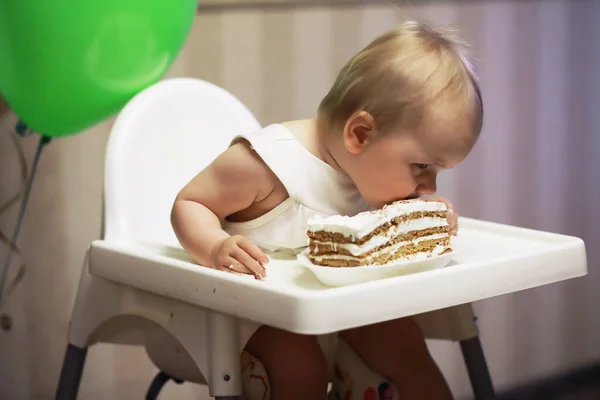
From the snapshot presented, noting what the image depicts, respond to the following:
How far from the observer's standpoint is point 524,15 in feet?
6.49

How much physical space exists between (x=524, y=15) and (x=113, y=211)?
124 cm

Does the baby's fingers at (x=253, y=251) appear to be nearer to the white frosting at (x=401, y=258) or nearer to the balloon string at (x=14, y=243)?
the white frosting at (x=401, y=258)

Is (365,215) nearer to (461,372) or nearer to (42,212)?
(42,212)

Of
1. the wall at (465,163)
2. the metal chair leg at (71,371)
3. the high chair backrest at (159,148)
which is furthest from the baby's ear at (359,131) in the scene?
the wall at (465,163)

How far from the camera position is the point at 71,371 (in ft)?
3.72

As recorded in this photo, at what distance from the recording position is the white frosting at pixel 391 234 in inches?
31.8

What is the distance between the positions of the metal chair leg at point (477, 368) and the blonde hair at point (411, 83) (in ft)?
1.13

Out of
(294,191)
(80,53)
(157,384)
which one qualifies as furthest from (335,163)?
(157,384)

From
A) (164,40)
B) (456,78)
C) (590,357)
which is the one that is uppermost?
(164,40)

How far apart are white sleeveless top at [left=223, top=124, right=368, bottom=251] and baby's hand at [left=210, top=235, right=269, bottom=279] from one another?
5.5 inches

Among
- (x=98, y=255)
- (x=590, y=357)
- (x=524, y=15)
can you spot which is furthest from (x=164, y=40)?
(x=590, y=357)

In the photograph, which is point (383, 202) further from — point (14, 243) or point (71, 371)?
point (14, 243)

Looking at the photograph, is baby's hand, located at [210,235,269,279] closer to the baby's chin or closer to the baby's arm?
the baby's arm

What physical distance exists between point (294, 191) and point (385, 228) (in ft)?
0.58
